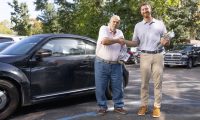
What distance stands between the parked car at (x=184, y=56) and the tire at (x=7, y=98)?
17232 millimetres

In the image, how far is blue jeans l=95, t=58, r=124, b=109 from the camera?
274 inches

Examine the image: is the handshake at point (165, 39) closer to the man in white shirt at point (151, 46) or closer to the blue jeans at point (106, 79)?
the man in white shirt at point (151, 46)

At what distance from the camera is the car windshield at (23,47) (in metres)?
7.27

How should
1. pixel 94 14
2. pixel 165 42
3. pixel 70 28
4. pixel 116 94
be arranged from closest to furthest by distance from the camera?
pixel 165 42
pixel 116 94
pixel 94 14
pixel 70 28

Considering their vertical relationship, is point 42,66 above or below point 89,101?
above

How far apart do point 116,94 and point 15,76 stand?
1863 millimetres

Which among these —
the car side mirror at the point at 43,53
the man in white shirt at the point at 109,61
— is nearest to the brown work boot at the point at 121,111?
the man in white shirt at the point at 109,61

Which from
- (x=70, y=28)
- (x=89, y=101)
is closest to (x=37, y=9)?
(x=70, y=28)

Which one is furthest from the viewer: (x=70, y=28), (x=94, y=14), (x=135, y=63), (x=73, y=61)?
(x=70, y=28)

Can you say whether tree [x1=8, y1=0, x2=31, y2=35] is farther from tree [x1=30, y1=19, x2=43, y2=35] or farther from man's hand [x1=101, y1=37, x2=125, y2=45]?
man's hand [x1=101, y1=37, x2=125, y2=45]

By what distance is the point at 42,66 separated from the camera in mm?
7156

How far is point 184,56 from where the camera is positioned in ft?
75.0

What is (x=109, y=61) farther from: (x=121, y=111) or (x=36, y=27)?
(x=36, y=27)

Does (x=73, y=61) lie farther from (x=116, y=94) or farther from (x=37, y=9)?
(x=37, y=9)
